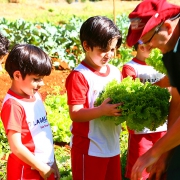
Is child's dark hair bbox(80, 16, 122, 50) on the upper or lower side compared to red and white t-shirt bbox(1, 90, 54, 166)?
upper

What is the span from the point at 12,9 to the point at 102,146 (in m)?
23.0

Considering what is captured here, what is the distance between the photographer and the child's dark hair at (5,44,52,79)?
3094 millimetres

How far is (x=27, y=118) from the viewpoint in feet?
10.0

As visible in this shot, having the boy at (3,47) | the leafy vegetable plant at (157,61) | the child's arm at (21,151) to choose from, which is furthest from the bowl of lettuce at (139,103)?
the boy at (3,47)

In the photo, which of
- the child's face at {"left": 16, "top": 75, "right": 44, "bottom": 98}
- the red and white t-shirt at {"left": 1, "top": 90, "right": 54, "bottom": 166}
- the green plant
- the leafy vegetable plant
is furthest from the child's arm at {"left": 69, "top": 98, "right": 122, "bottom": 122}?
the green plant

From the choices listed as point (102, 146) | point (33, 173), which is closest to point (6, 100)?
point (33, 173)

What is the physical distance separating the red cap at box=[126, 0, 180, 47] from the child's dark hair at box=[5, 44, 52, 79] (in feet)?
2.28

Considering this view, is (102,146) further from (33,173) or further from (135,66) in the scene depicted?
(135,66)

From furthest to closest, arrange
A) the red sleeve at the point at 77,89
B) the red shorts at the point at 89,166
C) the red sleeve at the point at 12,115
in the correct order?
the red shorts at the point at 89,166
the red sleeve at the point at 77,89
the red sleeve at the point at 12,115

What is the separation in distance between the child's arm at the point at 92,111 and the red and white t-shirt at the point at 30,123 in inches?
10.6

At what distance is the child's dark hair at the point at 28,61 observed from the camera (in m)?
3.09

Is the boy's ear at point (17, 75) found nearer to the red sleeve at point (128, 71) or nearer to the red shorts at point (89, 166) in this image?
the red shorts at point (89, 166)

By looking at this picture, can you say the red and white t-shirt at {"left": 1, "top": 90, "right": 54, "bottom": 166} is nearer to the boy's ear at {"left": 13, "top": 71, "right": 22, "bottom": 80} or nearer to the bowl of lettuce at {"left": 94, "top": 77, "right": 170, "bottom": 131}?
the boy's ear at {"left": 13, "top": 71, "right": 22, "bottom": 80}

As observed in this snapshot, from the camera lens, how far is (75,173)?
11.7 feet
